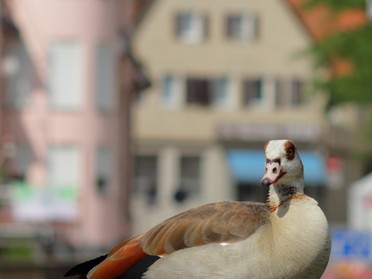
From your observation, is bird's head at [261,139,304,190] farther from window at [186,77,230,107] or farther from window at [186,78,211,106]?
window at [186,77,230,107]

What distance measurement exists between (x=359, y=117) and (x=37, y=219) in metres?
35.6

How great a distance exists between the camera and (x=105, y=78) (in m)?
49.6

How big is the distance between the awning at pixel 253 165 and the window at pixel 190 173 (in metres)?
1.52

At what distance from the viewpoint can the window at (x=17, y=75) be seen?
47.6m

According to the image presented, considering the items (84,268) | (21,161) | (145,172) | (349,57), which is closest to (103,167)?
(21,161)

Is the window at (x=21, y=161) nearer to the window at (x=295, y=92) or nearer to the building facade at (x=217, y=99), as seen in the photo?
the building facade at (x=217, y=99)

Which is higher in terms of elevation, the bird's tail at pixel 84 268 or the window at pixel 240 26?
the window at pixel 240 26

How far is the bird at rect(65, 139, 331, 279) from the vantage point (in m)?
7.12

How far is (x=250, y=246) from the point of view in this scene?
7238mm

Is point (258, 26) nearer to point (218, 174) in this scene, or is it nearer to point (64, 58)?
point (218, 174)

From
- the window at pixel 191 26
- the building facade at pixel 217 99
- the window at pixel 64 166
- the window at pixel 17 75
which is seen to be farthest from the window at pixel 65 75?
the window at pixel 191 26

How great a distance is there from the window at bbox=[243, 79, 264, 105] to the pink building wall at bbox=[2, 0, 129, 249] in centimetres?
2402

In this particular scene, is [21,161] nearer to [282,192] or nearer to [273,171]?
[282,192]

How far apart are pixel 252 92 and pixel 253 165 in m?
3.18
